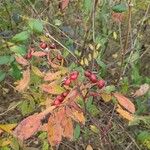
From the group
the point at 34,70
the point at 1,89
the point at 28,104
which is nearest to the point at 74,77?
the point at 34,70

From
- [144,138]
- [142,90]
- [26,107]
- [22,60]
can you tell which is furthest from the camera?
[144,138]

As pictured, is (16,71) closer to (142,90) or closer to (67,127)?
(142,90)

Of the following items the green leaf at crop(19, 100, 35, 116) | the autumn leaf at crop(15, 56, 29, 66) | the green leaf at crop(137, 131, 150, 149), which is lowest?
the green leaf at crop(137, 131, 150, 149)

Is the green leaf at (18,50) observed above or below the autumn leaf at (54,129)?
below

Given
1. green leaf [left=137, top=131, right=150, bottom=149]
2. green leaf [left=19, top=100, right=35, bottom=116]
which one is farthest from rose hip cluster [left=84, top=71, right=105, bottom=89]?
green leaf [left=137, top=131, right=150, bottom=149]

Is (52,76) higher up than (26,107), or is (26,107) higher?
(52,76)

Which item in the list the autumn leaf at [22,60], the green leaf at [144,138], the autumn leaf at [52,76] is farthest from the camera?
the green leaf at [144,138]

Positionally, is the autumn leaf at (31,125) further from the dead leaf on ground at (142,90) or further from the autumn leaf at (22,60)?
the dead leaf on ground at (142,90)

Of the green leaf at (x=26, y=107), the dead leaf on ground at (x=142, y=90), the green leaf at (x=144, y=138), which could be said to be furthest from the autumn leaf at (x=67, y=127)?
the green leaf at (x=144, y=138)

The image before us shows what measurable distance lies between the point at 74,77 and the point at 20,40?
496 millimetres

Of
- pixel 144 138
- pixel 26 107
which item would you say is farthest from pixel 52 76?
pixel 144 138

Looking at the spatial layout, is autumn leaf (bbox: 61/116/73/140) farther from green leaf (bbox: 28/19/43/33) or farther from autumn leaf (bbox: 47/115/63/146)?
green leaf (bbox: 28/19/43/33)

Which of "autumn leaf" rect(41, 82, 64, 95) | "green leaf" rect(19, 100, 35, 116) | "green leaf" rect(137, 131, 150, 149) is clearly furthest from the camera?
"green leaf" rect(137, 131, 150, 149)

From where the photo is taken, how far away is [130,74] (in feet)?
10.3
